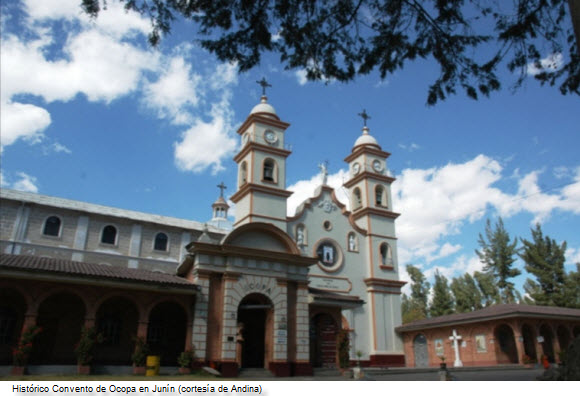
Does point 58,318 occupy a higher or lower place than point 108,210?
lower

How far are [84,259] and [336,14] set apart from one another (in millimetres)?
23235

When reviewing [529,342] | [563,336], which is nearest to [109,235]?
[529,342]

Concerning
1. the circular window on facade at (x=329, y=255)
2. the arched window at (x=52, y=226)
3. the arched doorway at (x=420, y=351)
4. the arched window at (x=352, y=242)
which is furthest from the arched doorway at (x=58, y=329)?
the arched doorway at (x=420, y=351)

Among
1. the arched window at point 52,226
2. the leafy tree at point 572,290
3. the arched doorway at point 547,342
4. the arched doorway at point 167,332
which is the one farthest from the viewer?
the leafy tree at point 572,290

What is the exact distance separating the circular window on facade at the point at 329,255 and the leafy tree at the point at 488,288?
71.0ft

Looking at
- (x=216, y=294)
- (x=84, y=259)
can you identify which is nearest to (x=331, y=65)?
(x=216, y=294)

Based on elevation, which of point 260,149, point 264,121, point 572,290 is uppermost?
point 264,121

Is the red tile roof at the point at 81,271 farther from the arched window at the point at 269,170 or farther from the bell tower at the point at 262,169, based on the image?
the arched window at the point at 269,170

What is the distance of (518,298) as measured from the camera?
148 ft

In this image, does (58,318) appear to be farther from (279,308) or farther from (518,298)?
(518,298)

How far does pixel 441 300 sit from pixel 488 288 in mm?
4713

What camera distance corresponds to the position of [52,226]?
1083 inches

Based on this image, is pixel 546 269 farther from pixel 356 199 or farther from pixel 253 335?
pixel 253 335

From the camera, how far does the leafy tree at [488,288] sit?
44.3 meters
